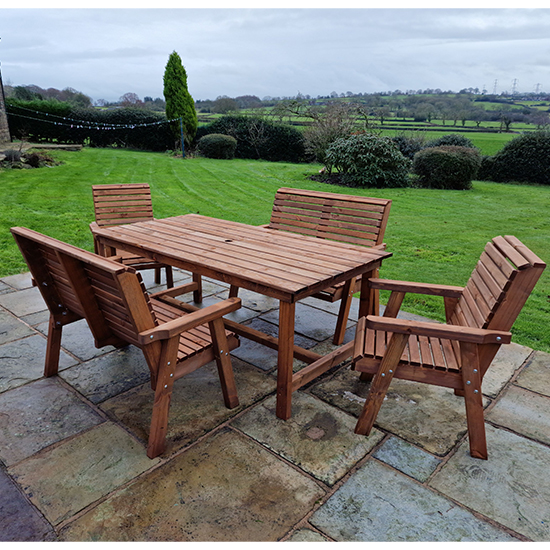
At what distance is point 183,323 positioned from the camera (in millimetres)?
2158

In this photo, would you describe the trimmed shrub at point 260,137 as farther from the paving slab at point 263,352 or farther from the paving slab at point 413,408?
the paving slab at point 413,408

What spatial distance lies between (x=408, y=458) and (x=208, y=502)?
103cm

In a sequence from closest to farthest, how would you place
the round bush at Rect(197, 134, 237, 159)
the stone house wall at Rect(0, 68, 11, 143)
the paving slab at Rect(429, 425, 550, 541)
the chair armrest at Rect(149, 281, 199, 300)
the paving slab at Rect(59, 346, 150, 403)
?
the paving slab at Rect(429, 425, 550, 541) < the paving slab at Rect(59, 346, 150, 403) < the chair armrest at Rect(149, 281, 199, 300) < the stone house wall at Rect(0, 68, 11, 143) < the round bush at Rect(197, 134, 237, 159)

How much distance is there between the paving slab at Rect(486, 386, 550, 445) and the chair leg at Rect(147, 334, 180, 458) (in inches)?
72.8

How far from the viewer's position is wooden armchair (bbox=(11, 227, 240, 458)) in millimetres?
2023

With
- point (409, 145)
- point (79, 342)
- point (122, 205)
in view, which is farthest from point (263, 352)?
point (409, 145)

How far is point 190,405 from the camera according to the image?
2.67m

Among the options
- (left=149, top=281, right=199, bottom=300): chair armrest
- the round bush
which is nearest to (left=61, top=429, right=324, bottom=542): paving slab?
(left=149, top=281, right=199, bottom=300): chair armrest

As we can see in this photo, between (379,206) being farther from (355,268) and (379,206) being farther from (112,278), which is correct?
(112,278)

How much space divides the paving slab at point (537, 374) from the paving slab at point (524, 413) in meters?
0.08

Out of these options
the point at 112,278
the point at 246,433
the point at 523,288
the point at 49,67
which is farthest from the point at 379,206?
the point at 49,67

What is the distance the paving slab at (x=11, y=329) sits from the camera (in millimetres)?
3494

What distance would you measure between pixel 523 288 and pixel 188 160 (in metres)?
15.7

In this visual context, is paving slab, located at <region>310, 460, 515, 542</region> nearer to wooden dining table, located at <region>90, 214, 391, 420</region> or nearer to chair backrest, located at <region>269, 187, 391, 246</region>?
wooden dining table, located at <region>90, 214, 391, 420</region>
